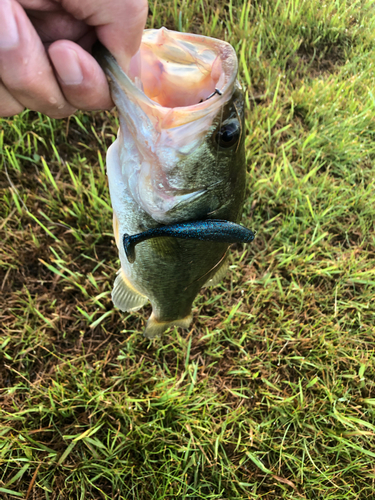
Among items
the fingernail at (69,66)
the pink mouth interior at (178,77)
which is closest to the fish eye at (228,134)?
the pink mouth interior at (178,77)

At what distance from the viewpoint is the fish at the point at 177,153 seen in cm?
108

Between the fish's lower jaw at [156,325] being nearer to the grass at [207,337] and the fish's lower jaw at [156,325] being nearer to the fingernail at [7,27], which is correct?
the grass at [207,337]

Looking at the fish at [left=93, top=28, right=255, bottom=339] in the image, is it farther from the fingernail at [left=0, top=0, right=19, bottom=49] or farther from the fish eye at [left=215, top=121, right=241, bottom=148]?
the fingernail at [left=0, top=0, right=19, bottom=49]

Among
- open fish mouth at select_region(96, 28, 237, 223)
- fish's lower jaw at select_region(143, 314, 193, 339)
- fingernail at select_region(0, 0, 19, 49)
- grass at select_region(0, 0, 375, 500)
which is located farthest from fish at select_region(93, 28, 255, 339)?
grass at select_region(0, 0, 375, 500)

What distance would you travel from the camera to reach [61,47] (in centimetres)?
102

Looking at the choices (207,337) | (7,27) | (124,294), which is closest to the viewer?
(7,27)

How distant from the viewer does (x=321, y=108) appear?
315 cm

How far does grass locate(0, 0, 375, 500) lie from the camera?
6.64ft

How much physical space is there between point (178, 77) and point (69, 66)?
383 mm

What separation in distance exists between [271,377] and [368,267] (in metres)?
1.24

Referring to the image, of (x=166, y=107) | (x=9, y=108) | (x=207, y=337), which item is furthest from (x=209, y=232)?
(x=207, y=337)

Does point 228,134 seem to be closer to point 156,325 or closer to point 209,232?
point 209,232

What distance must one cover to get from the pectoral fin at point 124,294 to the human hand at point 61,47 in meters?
0.80

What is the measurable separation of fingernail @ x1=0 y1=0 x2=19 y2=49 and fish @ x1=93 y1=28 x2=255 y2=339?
253mm
